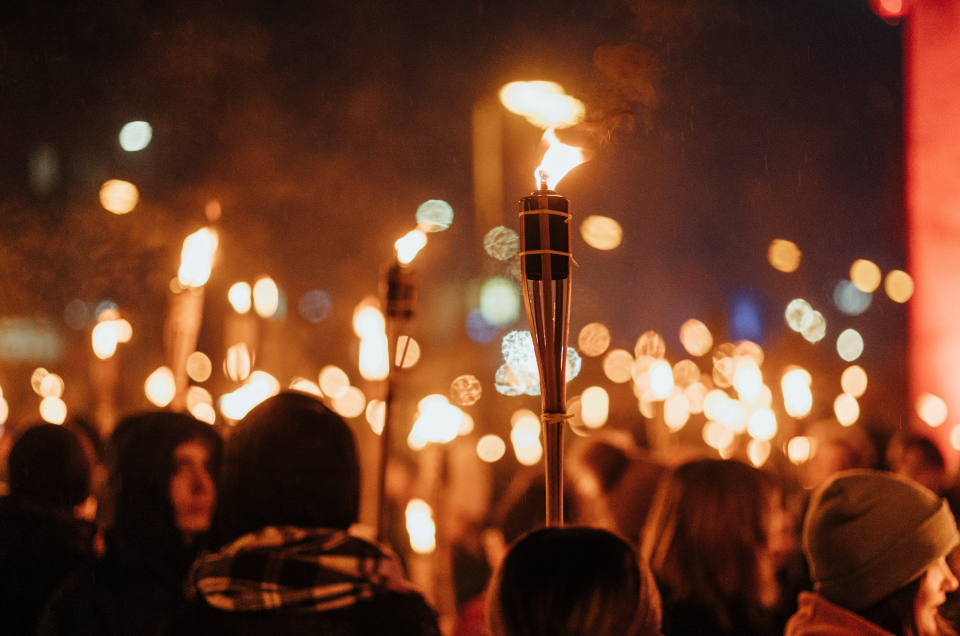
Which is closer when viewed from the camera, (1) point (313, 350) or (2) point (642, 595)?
(2) point (642, 595)

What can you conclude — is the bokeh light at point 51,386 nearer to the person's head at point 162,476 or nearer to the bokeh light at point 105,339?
the bokeh light at point 105,339

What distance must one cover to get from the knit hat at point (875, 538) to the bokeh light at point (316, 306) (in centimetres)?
5291

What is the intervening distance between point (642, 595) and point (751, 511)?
1.64 metres

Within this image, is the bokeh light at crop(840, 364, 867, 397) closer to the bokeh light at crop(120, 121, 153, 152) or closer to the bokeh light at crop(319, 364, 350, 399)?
the bokeh light at crop(319, 364, 350, 399)

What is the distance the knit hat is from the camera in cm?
278

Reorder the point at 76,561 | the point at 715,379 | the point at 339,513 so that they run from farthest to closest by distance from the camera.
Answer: the point at 715,379 < the point at 76,561 < the point at 339,513

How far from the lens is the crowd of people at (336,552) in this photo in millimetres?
2006

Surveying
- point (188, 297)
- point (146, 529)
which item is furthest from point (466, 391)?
point (146, 529)

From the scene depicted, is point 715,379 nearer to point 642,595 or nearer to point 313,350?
point 313,350

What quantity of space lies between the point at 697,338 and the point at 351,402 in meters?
16.1

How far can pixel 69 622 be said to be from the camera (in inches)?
114

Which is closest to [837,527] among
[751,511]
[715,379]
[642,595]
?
[751,511]

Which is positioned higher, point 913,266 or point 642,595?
point 913,266

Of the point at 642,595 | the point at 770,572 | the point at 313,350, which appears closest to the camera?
the point at 642,595
